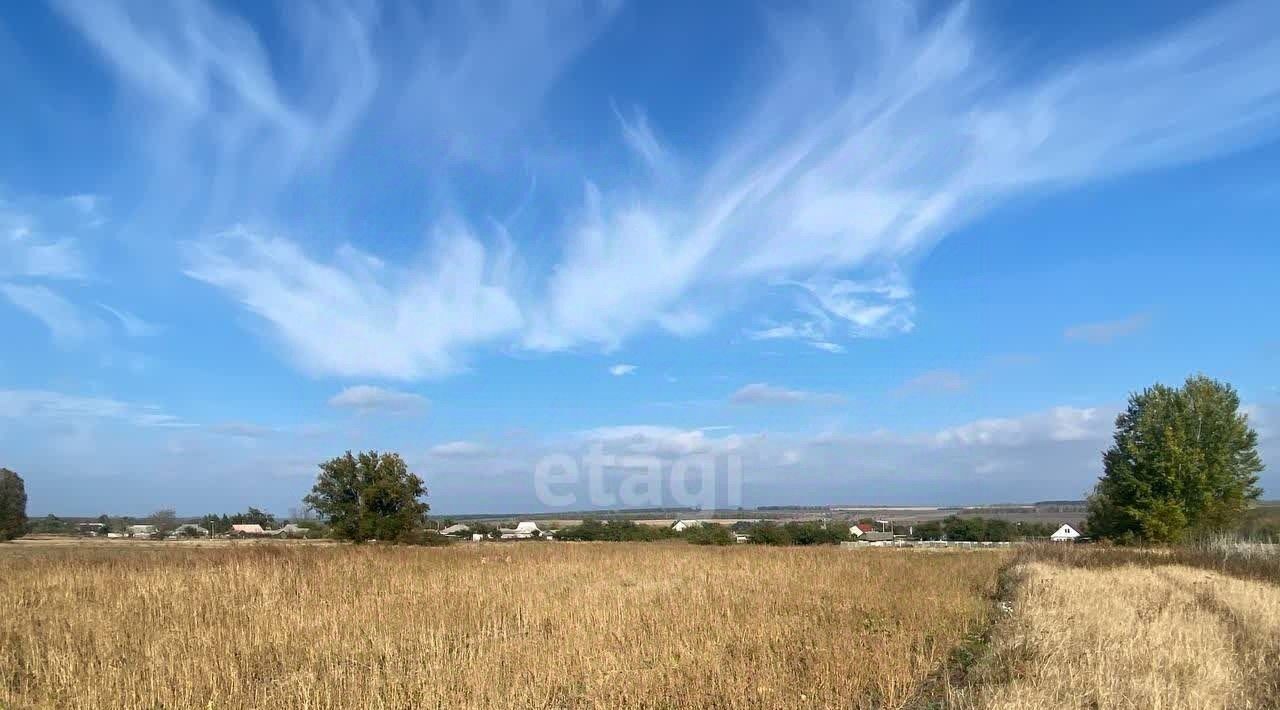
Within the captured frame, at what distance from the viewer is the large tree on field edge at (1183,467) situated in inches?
1403

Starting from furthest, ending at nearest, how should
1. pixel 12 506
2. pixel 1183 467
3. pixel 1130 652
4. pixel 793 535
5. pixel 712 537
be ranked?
pixel 12 506, pixel 793 535, pixel 712 537, pixel 1183 467, pixel 1130 652

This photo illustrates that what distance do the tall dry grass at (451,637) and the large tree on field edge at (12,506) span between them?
2048 inches

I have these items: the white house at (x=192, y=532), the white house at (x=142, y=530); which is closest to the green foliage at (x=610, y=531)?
the white house at (x=192, y=532)

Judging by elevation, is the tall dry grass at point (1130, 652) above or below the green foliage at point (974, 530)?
above

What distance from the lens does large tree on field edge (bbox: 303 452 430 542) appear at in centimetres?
4041

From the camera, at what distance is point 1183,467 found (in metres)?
35.6

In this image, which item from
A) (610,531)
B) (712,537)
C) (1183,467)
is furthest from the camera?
(610,531)

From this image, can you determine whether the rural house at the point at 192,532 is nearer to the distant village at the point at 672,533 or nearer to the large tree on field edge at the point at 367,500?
the distant village at the point at 672,533

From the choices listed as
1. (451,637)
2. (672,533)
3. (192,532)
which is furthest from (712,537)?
(192,532)

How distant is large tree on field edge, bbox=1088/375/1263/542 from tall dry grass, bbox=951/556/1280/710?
26.0m

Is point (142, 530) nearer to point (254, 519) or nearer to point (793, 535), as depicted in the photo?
point (254, 519)

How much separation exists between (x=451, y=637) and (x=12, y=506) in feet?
211

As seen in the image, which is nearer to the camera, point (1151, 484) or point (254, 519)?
point (1151, 484)

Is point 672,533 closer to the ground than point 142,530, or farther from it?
farther from it
